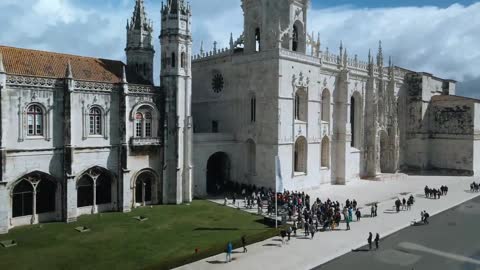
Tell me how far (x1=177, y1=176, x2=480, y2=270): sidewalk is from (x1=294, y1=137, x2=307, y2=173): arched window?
2.98m

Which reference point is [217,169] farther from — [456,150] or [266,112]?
[456,150]

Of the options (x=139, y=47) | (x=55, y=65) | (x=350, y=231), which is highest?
(x=139, y=47)

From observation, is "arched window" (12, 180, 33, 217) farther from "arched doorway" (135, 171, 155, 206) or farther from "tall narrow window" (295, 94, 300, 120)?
"tall narrow window" (295, 94, 300, 120)

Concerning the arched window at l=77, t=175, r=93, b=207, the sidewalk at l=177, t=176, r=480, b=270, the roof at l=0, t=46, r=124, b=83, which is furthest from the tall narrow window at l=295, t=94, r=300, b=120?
the arched window at l=77, t=175, r=93, b=207

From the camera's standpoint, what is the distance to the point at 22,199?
3067 cm

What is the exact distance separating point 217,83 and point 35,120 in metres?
22.9

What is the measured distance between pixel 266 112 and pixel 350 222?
49.3 feet

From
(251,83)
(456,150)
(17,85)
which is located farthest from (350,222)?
(456,150)

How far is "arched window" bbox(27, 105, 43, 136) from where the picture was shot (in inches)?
1215

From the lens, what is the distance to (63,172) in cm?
3234

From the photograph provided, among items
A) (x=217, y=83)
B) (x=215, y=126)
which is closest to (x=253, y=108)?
(x=215, y=126)

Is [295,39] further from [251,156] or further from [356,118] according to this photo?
[356,118]

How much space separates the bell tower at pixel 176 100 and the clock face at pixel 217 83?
30.7 ft

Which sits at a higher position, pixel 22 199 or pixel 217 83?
pixel 217 83
